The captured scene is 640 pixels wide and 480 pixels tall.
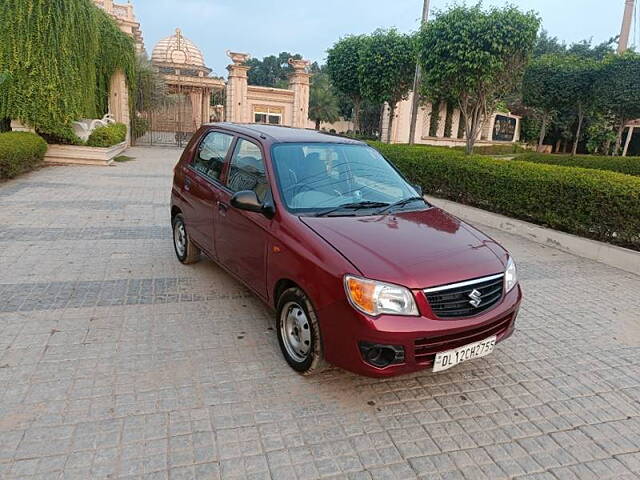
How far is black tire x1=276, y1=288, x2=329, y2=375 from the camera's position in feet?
9.80

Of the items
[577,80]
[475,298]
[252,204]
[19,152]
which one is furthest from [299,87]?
[475,298]

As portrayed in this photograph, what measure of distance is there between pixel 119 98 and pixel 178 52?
66.6 ft

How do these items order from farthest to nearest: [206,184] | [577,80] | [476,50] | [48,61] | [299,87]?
1. [299,87]
2. [577,80]
3. [48,61]
4. [476,50]
5. [206,184]

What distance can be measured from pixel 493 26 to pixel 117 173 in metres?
10.9

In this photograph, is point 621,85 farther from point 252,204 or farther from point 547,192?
point 252,204

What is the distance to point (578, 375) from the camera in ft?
11.5

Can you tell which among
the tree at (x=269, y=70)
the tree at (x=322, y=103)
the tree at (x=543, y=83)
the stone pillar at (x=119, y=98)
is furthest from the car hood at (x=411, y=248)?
the tree at (x=269, y=70)

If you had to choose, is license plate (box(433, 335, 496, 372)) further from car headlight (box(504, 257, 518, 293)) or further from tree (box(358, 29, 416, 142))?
tree (box(358, 29, 416, 142))

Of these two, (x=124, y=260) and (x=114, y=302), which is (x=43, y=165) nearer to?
(x=124, y=260)

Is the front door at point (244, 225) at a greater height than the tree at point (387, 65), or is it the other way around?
the tree at point (387, 65)

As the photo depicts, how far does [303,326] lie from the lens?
10.3 feet

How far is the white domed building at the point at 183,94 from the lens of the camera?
30953 mm

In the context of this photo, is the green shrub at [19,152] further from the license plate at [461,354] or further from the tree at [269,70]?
the tree at [269,70]

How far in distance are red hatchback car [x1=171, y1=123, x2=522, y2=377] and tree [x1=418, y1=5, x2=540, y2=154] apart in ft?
25.7
